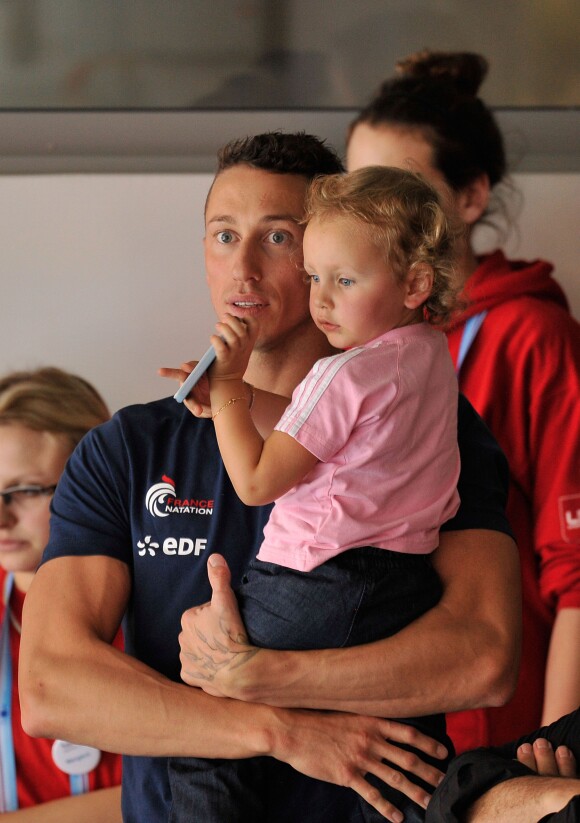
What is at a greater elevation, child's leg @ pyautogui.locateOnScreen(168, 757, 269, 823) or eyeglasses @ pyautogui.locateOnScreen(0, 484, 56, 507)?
eyeglasses @ pyautogui.locateOnScreen(0, 484, 56, 507)

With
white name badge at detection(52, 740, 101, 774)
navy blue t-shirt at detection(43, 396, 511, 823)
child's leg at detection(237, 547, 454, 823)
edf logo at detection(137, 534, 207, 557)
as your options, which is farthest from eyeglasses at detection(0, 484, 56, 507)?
child's leg at detection(237, 547, 454, 823)

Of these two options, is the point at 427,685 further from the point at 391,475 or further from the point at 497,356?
the point at 497,356

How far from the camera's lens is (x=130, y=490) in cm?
167

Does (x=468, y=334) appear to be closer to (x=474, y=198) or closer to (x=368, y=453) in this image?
(x=474, y=198)

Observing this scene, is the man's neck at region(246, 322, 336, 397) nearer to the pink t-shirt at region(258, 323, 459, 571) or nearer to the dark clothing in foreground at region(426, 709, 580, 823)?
the pink t-shirt at region(258, 323, 459, 571)

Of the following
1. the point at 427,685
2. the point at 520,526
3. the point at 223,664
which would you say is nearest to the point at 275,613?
the point at 223,664

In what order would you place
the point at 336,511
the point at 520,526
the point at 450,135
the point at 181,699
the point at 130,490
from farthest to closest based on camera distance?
the point at 450,135 → the point at 520,526 → the point at 130,490 → the point at 181,699 → the point at 336,511

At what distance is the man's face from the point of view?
177cm

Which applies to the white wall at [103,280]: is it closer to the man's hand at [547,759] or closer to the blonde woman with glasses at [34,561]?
the blonde woman with glasses at [34,561]

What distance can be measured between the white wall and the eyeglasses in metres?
0.34

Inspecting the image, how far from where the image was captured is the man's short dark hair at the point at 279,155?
1819mm

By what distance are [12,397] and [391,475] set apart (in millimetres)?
1380

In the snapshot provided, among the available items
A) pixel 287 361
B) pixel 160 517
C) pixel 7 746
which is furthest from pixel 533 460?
pixel 7 746

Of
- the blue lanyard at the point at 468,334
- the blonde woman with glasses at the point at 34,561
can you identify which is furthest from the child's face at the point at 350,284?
the blonde woman with glasses at the point at 34,561
